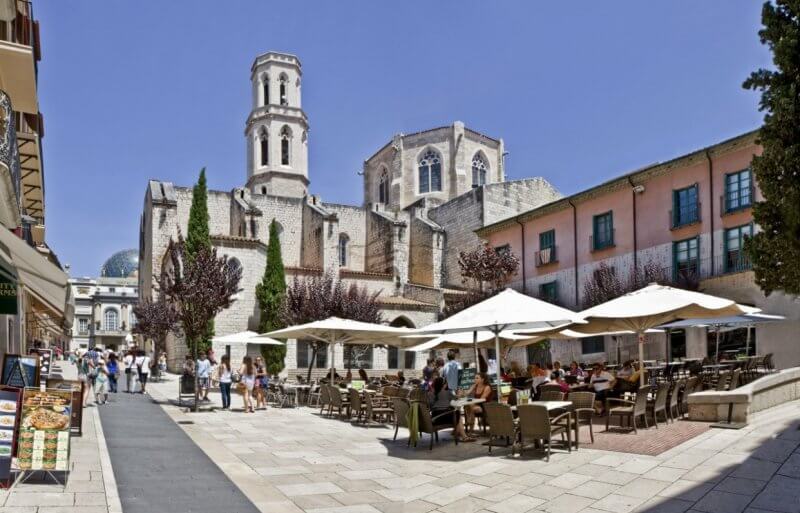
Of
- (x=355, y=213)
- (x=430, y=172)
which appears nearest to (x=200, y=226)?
(x=355, y=213)

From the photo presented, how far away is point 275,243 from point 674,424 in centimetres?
2711

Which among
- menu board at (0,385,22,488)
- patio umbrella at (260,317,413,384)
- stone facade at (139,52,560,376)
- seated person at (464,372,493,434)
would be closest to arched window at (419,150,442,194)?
stone facade at (139,52,560,376)

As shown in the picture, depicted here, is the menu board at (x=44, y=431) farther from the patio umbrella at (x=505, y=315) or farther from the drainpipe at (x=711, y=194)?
the drainpipe at (x=711, y=194)

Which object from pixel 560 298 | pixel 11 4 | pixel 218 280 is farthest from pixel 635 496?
pixel 560 298

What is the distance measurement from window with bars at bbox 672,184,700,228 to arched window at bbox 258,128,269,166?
35977 mm

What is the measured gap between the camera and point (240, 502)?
718cm

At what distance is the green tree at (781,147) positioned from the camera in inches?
340

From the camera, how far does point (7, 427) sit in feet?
23.5

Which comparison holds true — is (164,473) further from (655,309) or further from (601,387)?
(655,309)

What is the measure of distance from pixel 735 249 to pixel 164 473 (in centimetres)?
2014

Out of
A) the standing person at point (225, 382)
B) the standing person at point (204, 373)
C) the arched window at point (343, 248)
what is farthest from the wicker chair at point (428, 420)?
the arched window at point (343, 248)

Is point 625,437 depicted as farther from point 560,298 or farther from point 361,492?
point 560,298

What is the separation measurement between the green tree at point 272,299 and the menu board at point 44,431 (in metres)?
25.1

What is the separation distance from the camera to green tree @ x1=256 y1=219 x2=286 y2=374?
32688mm
